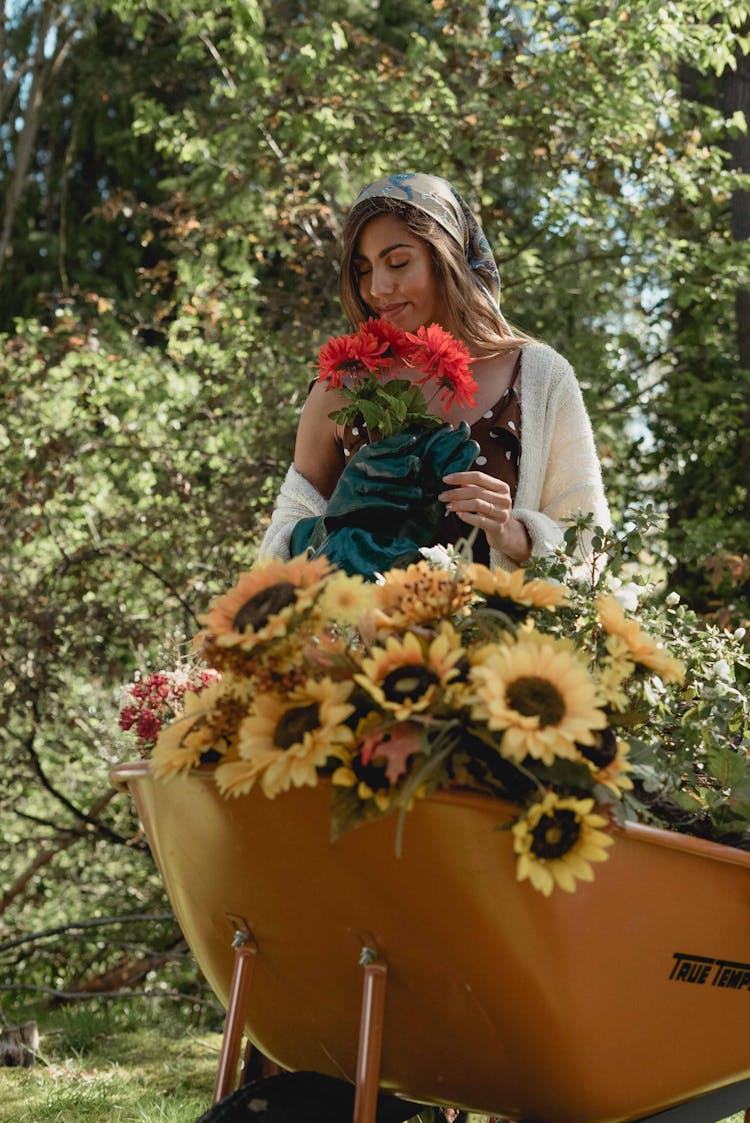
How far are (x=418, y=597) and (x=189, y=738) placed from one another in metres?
0.25

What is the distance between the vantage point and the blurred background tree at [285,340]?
5.02 meters

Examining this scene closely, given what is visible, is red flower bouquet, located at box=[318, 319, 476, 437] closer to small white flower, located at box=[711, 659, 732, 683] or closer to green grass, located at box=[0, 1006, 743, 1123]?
small white flower, located at box=[711, 659, 732, 683]

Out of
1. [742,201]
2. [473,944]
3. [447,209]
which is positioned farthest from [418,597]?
[742,201]

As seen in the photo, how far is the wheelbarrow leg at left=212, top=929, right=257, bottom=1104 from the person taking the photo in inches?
44.3

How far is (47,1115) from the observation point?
2.44 meters

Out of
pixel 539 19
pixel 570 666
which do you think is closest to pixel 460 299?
pixel 570 666

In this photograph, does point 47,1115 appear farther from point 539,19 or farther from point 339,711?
point 539,19

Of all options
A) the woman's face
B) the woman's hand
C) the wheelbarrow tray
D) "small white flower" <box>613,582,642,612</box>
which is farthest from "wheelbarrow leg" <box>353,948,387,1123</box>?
the woman's face

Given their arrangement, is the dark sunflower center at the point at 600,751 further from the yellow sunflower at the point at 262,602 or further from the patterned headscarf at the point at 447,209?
the patterned headscarf at the point at 447,209

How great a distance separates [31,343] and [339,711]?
17.0ft

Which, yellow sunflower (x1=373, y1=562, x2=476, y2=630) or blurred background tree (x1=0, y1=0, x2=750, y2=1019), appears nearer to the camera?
yellow sunflower (x1=373, y1=562, x2=476, y2=630)

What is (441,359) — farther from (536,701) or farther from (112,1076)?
(112,1076)

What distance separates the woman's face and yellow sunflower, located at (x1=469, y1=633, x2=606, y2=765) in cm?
110

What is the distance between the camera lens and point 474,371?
202 cm
